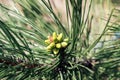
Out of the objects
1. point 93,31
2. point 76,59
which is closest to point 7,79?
point 76,59

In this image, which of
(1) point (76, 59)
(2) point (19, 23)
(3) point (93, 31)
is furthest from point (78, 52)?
(3) point (93, 31)

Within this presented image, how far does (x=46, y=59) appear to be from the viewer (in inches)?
20.9

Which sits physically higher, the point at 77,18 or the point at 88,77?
the point at 77,18

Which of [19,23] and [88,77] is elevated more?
[19,23]

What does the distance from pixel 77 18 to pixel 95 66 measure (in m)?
0.13

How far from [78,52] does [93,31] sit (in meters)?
0.27

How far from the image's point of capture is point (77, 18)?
508 millimetres

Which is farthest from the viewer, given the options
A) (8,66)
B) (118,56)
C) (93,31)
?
(93,31)

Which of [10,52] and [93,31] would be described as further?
[93,31]

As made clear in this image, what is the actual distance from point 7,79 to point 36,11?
6.4 inches

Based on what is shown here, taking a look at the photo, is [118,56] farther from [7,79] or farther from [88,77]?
[7,79]

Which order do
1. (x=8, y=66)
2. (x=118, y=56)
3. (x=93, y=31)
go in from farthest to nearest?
1. (x=93, y=31)
2. (x=118, y=56)
3. (x=8, y=66)

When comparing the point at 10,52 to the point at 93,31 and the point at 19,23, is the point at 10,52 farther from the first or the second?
the point at 93,31

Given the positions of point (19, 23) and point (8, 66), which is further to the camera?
point (19, 23)
